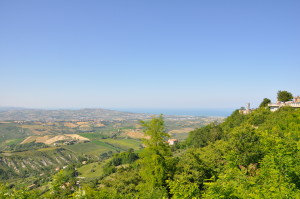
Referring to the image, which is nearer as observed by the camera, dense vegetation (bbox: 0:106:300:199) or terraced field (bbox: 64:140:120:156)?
dense vegetation (bbox: 0:106:300:199)

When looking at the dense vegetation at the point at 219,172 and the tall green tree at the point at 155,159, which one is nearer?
the dense vegetation at the point at 219,172

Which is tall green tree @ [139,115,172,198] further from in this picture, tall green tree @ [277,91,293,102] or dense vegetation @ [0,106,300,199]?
tall green tree @ [277,91,293,102]

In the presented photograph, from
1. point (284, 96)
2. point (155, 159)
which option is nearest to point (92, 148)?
point (284, 96)

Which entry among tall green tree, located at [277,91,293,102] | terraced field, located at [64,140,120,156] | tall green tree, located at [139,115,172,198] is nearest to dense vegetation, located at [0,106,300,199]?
tall green tree, located at [139,115,172,198]

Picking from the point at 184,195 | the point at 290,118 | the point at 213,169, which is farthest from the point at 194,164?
the point at 290,118

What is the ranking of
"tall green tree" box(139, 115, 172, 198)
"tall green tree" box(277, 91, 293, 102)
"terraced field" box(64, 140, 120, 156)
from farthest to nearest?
1. "terraced field" box(64, 140, 120, 156)
2. "tall green tree" box(277, 91, 293, 102)
3. "tall green tree" box(139, 115, 172, 198)

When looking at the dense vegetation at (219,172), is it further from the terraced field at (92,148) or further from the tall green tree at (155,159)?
the terraced field at (92,148)

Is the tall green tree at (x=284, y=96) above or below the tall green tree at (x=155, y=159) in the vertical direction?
above

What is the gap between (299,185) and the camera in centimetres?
1150

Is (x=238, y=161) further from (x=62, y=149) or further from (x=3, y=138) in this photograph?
(x=3, y=138)

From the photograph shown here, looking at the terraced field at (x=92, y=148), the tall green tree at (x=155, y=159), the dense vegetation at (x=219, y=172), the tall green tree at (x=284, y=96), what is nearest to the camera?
the dense vegetation at (x=219, y=172)

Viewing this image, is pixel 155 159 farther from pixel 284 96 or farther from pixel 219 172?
pixel 284 96

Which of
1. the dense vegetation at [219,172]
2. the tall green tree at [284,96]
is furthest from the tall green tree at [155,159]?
the tall green tree at [284,96]

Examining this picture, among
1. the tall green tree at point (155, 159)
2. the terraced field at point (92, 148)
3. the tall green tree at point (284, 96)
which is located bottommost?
the terraced field at point (92, 148)
